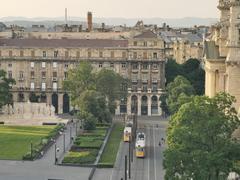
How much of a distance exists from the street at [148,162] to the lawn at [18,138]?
1445cm

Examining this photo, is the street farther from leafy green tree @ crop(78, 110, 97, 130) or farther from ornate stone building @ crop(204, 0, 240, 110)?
ornate stone building @ crop(204, 0, 240, 110)

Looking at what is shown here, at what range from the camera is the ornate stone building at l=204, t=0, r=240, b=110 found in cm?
8906

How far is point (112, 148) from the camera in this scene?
362 feet

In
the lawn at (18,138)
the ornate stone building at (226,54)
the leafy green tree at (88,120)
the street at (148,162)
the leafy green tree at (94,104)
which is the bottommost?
the street at (148,162)

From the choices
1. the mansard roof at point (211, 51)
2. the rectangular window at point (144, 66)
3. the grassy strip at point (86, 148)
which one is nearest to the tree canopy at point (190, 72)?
the rectangular window at point (144, 66)

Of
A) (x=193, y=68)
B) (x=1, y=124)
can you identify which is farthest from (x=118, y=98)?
(x=193, y=68)

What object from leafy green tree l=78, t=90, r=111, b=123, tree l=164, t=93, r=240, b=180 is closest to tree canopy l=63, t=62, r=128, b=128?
leafy green tree l=78, t=90, r=111, b=123

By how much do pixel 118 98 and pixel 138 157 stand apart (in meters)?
42.7

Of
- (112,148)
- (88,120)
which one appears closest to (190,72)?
(88,120)

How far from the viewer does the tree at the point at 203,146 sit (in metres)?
63.6

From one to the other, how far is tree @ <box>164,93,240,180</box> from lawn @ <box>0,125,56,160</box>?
1563 inches

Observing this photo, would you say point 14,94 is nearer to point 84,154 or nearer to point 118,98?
point 118,98

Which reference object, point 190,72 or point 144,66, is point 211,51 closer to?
point 144,66

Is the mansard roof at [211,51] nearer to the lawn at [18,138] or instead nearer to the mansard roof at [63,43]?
the lawn at [18,138]
